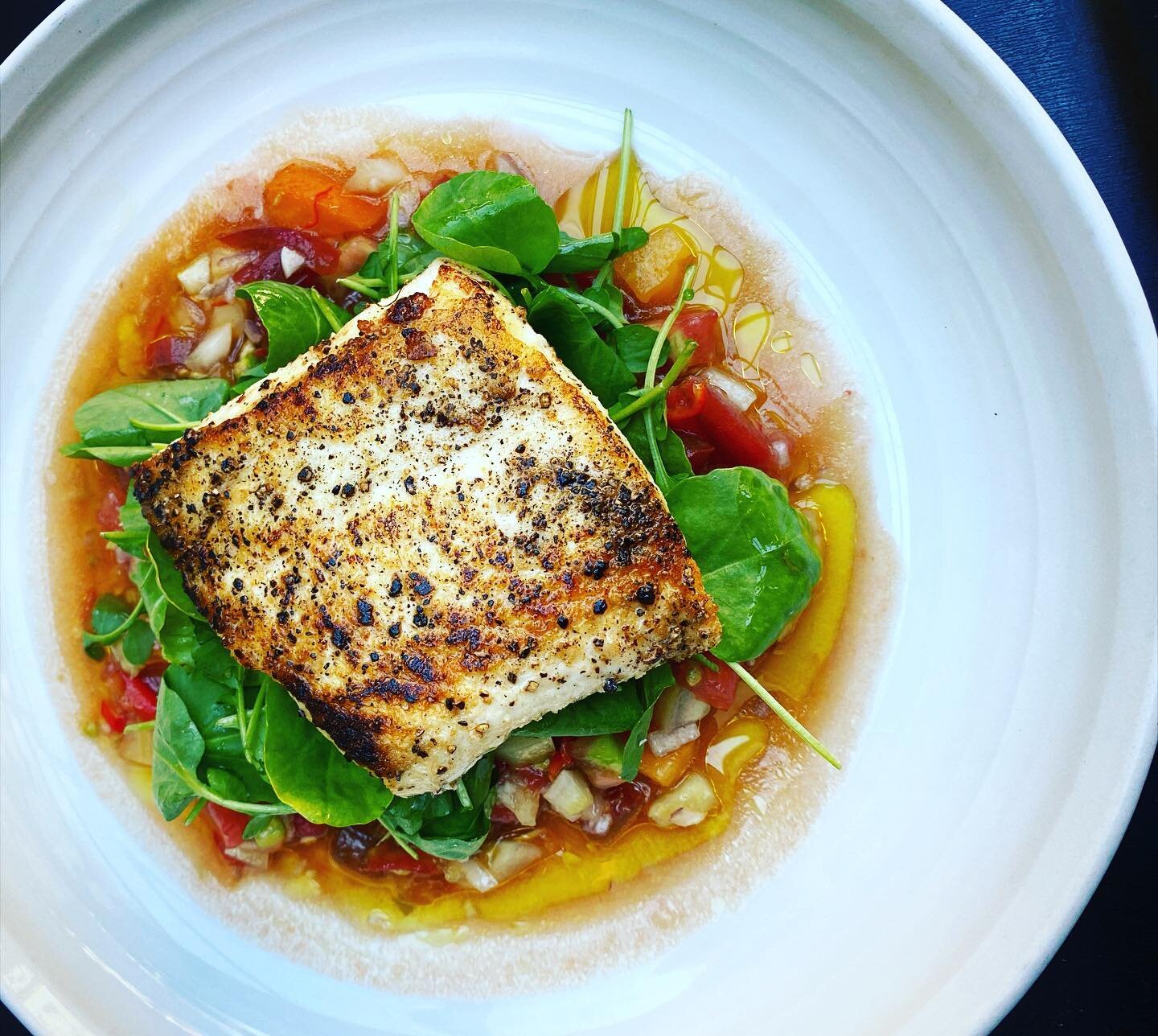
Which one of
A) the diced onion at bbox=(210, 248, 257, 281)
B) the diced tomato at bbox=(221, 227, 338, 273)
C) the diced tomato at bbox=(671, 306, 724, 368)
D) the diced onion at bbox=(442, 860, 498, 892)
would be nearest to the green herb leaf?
the diced onion at bbox=(442, 860, 498, 892)

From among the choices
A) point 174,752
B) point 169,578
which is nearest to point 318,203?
point 169,578

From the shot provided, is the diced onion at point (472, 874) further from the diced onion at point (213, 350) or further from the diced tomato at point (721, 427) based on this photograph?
the diced onion at point (213, 350)

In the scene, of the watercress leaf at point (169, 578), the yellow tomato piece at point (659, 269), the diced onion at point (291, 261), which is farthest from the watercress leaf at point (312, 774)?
the yellow tomato piece at point (659, 269)

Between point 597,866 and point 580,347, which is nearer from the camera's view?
point 580,347

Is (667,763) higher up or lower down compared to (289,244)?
lower down

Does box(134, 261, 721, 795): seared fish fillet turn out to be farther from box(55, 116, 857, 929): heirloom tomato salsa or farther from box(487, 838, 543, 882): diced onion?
box(487, 838, 543, 882): diced onion

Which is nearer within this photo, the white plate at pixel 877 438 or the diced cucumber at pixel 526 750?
the white plate at pixel 877 438

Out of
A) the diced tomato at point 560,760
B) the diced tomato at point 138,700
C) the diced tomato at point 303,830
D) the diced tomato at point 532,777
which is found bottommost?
the diced tomato at point 303,830

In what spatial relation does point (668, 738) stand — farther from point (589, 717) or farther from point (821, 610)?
point (821, 610)
